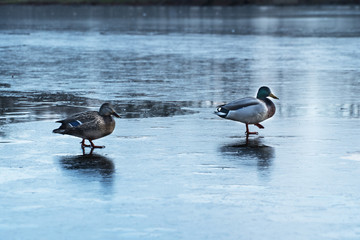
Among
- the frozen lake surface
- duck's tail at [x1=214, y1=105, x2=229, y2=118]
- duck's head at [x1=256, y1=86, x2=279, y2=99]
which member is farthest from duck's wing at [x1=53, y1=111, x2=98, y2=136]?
duck's head at [x1=256, y1=86, x2=279, y2=99]

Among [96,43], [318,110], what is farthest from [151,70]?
[96,43]

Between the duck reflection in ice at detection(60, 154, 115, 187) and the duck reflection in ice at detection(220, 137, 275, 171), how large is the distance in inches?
62.0

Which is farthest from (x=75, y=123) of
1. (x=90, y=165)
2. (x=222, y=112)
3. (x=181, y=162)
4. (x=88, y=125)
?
(x=222, y=112)

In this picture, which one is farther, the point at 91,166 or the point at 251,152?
the point at 251,152

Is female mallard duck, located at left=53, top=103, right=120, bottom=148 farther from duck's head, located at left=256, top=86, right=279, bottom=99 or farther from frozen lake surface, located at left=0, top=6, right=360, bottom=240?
duck's head, located at left=256, top=86, right=279, bottom=99

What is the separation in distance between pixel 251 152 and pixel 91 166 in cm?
216

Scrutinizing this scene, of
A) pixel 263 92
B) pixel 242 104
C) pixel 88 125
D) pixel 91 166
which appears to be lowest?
pixel 91 166

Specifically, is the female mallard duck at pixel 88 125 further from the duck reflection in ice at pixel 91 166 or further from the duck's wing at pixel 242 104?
the duck's wing at pixel 242 104

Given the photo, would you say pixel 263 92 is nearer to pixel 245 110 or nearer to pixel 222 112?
pixel 245 110

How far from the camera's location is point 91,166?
31.5 feet

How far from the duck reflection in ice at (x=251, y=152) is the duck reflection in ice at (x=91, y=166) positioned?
157 cm

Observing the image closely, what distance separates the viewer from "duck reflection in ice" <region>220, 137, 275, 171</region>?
9773mm

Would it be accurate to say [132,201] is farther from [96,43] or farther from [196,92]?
[96,43]

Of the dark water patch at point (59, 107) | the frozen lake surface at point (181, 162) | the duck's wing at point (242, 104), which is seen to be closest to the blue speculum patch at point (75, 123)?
the frozen lake surface at point (181, 162)
